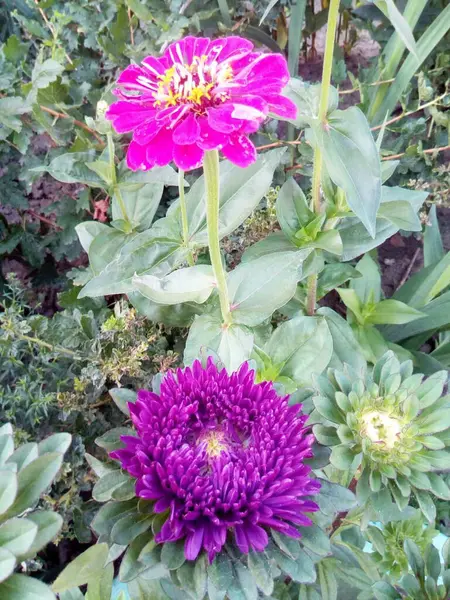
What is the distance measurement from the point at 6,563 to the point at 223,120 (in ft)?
1.19

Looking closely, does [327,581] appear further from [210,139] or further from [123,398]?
[210,139]

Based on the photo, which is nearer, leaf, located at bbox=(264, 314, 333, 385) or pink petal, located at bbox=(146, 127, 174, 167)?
pink petal, located at bbox=(146, 127, 174, 167)

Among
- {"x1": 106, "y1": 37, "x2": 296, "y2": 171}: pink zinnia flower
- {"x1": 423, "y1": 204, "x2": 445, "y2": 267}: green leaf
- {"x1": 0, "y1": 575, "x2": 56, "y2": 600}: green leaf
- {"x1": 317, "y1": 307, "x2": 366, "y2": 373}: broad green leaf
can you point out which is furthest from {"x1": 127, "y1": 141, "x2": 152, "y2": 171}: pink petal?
{"x1": 423, "y1": 204, "x2": 445, "y2": 267}: green leaf

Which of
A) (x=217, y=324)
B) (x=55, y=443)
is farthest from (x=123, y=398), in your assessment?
(x=217, y=324)

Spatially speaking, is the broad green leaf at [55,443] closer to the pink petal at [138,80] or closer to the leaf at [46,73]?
the pink petal at [138,80]

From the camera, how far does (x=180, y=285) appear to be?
74 cm

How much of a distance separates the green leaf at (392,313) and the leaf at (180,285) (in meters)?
0.42

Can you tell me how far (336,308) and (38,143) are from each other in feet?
2.34

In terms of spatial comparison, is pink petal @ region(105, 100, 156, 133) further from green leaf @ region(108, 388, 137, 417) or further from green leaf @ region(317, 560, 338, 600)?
green leaf @ region(317, 560, 338, 600)

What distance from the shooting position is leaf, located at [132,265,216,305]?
2.27 feet

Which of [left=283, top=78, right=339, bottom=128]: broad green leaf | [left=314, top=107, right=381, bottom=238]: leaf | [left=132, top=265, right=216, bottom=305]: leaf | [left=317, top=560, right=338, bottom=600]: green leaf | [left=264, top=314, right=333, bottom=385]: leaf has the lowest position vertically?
[left=317, top=560, right=338, bottom=600]: green leaf

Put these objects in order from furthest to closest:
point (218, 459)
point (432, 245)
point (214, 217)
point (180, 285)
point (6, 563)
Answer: point (432, 245)
point (180, 285)
point (214, 217)
point (218, 459)
point (6, 563)

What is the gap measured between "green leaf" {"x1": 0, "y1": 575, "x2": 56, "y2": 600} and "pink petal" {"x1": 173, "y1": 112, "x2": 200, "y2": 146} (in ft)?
1.14

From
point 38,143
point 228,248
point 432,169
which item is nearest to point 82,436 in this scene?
point 228,248
